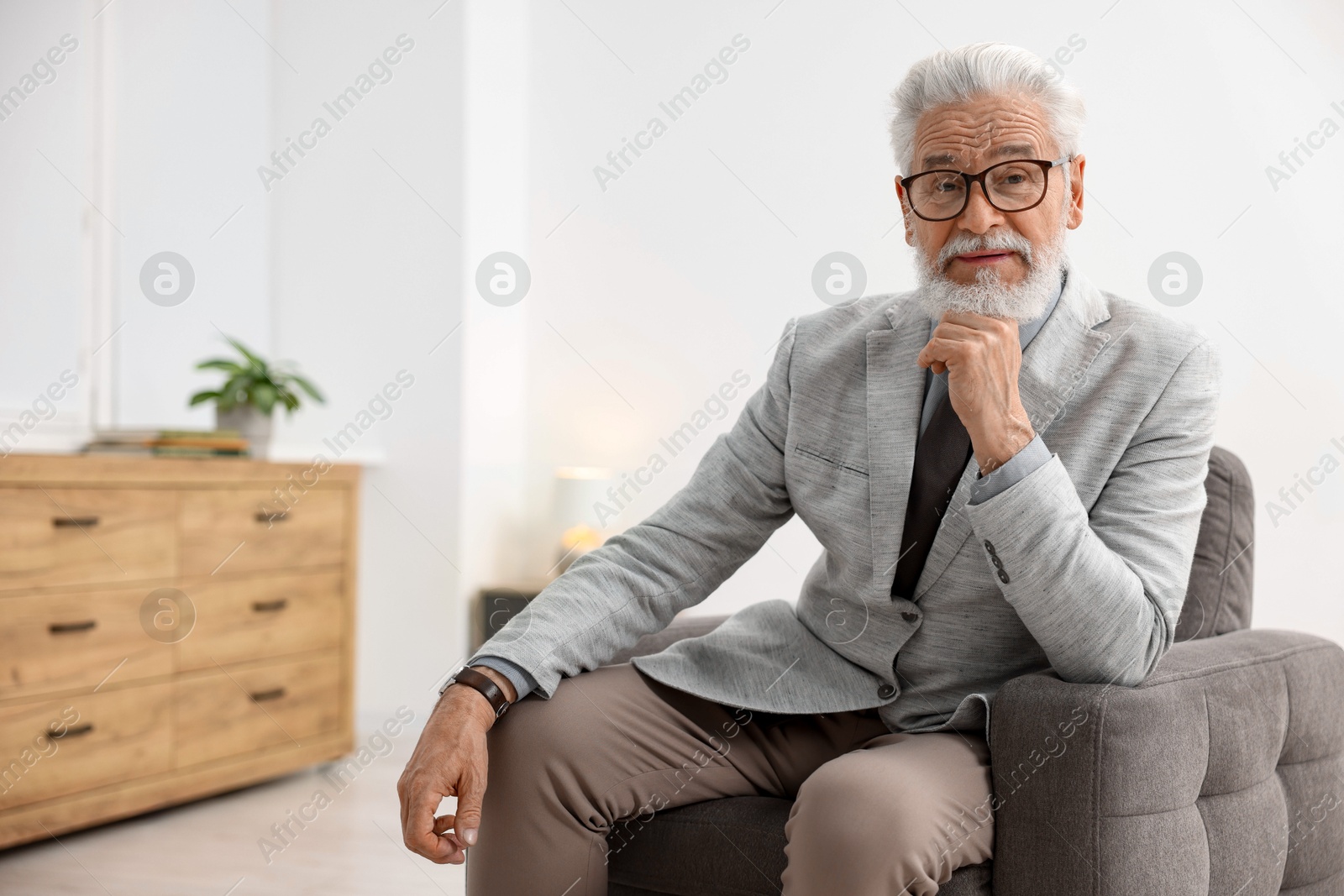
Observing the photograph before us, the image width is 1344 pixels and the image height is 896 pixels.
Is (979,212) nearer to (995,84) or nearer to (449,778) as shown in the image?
(995,84)

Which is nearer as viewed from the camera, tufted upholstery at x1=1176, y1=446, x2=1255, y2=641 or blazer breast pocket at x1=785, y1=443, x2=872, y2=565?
blazer breast pocket at x1=785, y1=443, x2=872, y2=565

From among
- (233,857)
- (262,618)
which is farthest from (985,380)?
(262,618)

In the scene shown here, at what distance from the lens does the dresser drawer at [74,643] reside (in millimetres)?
2467

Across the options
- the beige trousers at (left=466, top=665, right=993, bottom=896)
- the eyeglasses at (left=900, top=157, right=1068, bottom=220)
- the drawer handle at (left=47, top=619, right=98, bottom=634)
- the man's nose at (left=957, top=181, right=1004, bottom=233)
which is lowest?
the drawer handle at (left=47, top=619, right=98, bottom=634)

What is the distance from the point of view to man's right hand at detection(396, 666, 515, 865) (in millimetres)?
1146

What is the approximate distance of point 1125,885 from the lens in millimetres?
1121

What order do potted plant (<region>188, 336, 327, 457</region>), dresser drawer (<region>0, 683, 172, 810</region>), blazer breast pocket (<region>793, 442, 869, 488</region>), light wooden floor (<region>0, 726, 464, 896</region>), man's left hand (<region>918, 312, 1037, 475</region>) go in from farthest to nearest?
1. potted plant (<region>188, 336, 327, 457</region>)
2. dresser drawer (<region>0, 683, 172, 810</region>)
3. light wooden floor (<region>0, 726, 464, 896</region>)
4. blazer breast pocket (<region>793, 442, 869, 488</region>)
5. man's left hand (<region>918, 312, 1037, 475</region>)

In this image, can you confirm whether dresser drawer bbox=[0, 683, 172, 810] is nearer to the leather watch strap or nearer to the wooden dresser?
the wooden dresser

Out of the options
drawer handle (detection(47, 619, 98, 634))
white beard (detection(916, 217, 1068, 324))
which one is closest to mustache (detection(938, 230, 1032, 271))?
white beard (detection(916, 217, 1068, 324))

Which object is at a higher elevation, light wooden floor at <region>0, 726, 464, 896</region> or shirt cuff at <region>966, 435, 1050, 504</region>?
shirt cuff at <region>966, 435, 1050, 504</region>

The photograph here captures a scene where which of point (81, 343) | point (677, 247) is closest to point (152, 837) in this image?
point (81, 343)

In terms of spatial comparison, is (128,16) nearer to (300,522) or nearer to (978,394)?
(300,522)

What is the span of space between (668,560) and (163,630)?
1884 millimetres

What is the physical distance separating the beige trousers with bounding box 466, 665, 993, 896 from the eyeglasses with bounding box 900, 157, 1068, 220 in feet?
2.08
